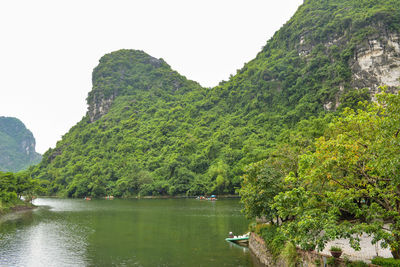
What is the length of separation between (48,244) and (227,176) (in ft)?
236

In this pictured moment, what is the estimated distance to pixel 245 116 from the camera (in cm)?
14512

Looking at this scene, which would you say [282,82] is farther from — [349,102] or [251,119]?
[349,102]

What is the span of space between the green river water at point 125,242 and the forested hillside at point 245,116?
35.3 metres

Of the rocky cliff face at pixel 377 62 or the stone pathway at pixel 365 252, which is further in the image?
the rocky cliff face at pixel 377 62

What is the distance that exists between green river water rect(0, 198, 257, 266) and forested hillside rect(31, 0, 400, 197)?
3529 centimetres

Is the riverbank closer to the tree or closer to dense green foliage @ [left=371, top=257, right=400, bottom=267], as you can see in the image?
the tree

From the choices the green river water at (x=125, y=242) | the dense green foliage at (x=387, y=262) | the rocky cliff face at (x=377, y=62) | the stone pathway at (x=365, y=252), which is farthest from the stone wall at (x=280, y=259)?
the rocky cliff face at (x=377, y=62)

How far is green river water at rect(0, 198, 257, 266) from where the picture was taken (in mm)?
27328

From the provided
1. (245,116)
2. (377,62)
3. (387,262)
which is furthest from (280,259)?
(245,116)

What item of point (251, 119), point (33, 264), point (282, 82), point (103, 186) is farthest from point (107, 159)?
point (33, 264)

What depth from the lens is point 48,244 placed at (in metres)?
35.1

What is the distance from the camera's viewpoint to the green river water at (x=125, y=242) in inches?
1076

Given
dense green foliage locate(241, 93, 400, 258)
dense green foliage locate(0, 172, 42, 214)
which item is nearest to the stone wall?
dense green foliage locate(241, 93, 400, 258)

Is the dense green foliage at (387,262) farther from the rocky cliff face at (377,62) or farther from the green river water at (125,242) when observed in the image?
the rocky cliff face at (377,62)
